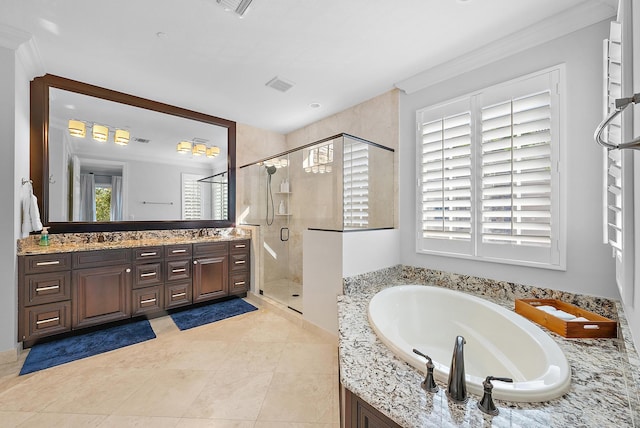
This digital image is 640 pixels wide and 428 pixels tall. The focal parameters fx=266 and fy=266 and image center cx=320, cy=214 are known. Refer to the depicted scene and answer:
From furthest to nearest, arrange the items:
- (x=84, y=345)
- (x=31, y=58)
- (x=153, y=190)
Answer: (x=153, y=190), (x=84, y=345), (x=31, y=58)

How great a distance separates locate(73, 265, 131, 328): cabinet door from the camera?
2.51m

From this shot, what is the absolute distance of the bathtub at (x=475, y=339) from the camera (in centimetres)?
100

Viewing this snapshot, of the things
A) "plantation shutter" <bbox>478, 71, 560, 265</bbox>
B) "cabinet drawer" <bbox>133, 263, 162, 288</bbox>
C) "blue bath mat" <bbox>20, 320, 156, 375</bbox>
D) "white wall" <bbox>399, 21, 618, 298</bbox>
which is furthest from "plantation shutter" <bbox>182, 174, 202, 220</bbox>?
"white wall" <bbox>399, 21, 618, 298</bbox>

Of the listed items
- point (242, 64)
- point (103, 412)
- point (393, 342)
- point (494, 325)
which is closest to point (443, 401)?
point (393, 342)

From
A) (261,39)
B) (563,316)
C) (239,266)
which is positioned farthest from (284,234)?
(563,316)

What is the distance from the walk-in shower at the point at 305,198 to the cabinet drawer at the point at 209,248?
49cm

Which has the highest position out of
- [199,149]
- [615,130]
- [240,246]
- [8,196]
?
[199,149]

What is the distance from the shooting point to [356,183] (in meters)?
2.62

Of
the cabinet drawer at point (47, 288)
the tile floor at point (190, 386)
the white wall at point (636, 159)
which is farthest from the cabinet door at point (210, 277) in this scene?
the white wall at point (636, 159)

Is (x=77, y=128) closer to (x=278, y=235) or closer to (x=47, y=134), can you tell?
(x=47, y=134)

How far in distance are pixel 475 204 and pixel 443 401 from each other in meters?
1.68

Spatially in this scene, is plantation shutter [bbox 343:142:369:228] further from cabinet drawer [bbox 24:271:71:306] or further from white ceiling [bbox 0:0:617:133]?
cabinet drawer [bbox 24:271:71:306]

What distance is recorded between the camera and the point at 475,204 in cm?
219

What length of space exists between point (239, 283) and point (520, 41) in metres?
3.79
